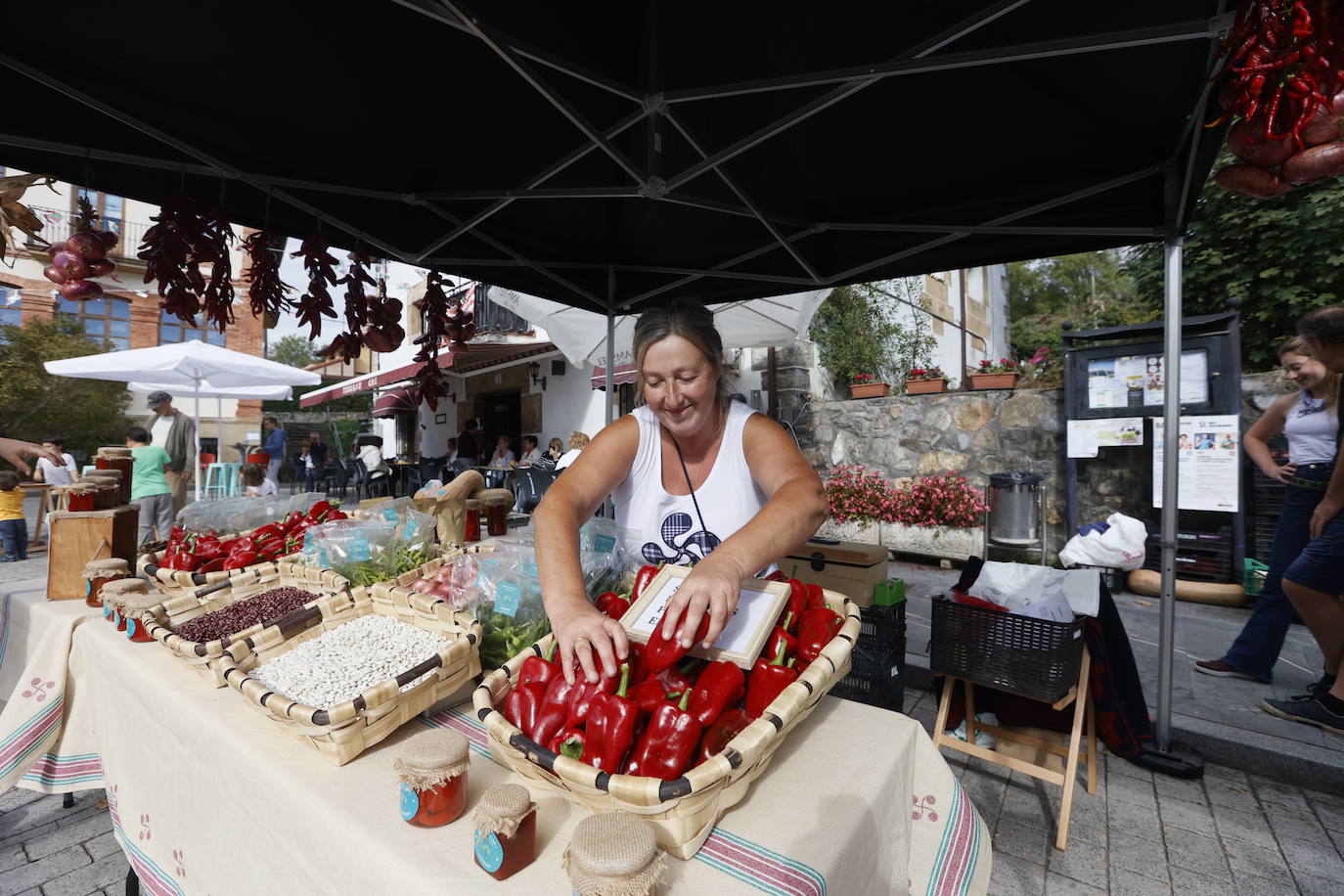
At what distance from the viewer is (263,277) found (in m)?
2.49

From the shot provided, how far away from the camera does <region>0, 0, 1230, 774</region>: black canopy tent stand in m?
1.60

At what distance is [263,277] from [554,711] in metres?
2.51

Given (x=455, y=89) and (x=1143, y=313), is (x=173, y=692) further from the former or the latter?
(x=1143, y=313)

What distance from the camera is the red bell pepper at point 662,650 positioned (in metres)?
1.05

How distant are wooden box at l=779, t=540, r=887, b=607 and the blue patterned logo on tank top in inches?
46.9

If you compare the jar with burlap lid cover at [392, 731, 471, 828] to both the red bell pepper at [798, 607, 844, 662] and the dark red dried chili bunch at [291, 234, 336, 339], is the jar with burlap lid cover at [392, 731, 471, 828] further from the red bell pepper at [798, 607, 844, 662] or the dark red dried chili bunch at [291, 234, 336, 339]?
the dark red dried chili bunch at [291, 234, 336, 339]

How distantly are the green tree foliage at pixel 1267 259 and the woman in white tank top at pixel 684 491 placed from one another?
7.63m

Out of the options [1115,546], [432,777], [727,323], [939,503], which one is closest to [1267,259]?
[1115,546]

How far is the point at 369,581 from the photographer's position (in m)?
1.92

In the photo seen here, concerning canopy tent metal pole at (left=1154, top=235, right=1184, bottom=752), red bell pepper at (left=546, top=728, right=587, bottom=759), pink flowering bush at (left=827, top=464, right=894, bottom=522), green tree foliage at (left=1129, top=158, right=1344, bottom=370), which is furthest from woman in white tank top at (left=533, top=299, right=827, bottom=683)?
green tree foliage at (left=1129, top=158, right=1344, bottom=370)

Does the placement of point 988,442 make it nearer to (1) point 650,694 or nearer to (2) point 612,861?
(1) point 650,694

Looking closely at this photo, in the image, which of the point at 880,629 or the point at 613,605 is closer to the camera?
the point at 613,605

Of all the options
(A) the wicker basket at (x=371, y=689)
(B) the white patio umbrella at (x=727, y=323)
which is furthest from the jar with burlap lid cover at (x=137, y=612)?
(B) the white patio umbrella at (x=727, y=323)

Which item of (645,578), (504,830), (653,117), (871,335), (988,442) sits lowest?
(504,830)
